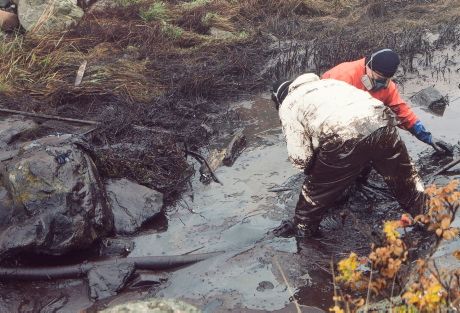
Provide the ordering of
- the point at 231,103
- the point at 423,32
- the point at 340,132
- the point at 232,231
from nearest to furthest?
the point at 340,132 < the point at 232,231 < the point at 231,103 < the point at 423,32

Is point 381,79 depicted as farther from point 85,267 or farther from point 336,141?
point 85,267

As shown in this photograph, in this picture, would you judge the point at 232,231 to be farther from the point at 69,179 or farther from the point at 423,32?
the point at 423,32

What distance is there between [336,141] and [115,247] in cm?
256

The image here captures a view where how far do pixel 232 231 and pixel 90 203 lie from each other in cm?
153

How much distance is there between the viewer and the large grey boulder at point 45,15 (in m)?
9.73

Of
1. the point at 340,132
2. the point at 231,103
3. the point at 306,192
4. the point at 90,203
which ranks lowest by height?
the point at 231,103

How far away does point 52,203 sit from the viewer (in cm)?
500

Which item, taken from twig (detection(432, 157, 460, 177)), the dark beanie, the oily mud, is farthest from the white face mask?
twig (detection(432, 157, 460, 177))

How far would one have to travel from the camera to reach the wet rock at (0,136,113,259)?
4820 millimetres

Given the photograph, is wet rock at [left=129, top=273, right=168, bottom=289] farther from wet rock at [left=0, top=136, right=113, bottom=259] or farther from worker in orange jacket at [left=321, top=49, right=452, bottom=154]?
worker in orange jacket at [left=321, top=49, right=452, bottom=154]

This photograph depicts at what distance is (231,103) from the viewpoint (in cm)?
852

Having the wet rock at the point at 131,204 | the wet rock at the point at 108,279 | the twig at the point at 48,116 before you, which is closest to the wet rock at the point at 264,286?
the wet rock at the point at 108,279

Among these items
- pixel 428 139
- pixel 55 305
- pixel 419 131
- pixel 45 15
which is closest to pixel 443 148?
pixel 428 139

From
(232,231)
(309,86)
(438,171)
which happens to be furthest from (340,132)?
(438,171)
